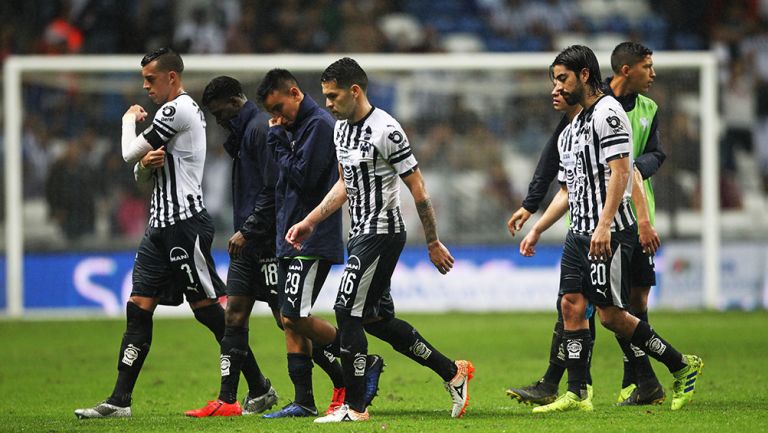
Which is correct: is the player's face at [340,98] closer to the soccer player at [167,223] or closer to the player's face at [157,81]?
the soccer player at [167,223]

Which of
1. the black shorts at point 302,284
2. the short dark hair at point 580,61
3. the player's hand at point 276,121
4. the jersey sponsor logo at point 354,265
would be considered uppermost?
the short dark hair at point 580,61

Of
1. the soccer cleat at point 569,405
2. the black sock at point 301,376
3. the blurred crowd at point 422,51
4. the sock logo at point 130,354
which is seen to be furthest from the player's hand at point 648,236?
the blurred crowd at point 422,51

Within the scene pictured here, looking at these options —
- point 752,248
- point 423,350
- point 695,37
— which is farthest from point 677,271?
point 423,350

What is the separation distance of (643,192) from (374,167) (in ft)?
6.29

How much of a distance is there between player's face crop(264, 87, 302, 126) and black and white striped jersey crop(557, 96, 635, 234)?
1727 millimetres

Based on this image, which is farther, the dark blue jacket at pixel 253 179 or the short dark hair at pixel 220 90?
the short dark hair at pixel 220 90

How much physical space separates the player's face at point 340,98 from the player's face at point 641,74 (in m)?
2.14

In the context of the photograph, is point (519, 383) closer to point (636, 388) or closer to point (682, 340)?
point (636, 388)

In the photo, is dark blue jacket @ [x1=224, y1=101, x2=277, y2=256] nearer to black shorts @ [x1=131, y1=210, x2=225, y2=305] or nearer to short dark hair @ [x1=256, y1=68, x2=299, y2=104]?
black shorts @ [x1=131, y1=210, x2=225, y2=305]

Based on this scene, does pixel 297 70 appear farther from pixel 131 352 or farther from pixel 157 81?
pixel 131 352

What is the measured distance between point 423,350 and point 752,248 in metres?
12.2

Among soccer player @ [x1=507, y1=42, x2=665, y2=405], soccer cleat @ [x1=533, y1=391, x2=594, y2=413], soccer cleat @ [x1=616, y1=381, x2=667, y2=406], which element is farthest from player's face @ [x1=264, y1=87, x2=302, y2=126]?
soccer cleat @ [x1=616, y1=381, x2=667, y2=406]

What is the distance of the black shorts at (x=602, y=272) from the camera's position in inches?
301

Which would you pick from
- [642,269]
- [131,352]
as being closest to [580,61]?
[642,269]
